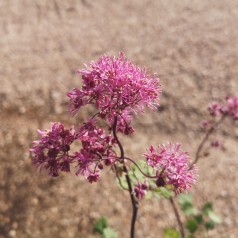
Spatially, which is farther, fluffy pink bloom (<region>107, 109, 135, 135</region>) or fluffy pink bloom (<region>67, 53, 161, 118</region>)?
fluffy pink bloom (<region>107, 109, 135, 135</region>)

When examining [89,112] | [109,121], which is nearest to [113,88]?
[109,121]

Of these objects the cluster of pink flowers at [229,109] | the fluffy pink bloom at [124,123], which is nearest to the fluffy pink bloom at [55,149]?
the fluffy pink bloom at [124,123]

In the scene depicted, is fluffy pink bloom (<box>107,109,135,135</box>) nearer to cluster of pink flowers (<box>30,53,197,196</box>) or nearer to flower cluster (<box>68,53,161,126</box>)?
cluster of pink flowers (<box>30,53,197,196</box>)

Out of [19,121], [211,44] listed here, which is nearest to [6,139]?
[19,121]

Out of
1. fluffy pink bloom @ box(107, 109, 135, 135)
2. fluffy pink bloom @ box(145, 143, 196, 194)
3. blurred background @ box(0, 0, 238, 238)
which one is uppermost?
blurred background @ box(0, 0, 238, 238)

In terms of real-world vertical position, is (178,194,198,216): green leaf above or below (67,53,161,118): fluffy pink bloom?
above

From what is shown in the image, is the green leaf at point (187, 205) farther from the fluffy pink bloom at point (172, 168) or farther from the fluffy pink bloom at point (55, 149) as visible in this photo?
the fluffy pink bloom at point (55, 149)

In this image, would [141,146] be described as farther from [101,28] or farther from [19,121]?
[101,28]

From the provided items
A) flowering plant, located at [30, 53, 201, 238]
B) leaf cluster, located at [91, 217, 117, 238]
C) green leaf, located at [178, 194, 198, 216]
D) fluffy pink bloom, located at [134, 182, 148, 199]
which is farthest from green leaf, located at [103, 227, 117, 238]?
flowering plant, located at [30, 53, 201, 238]
